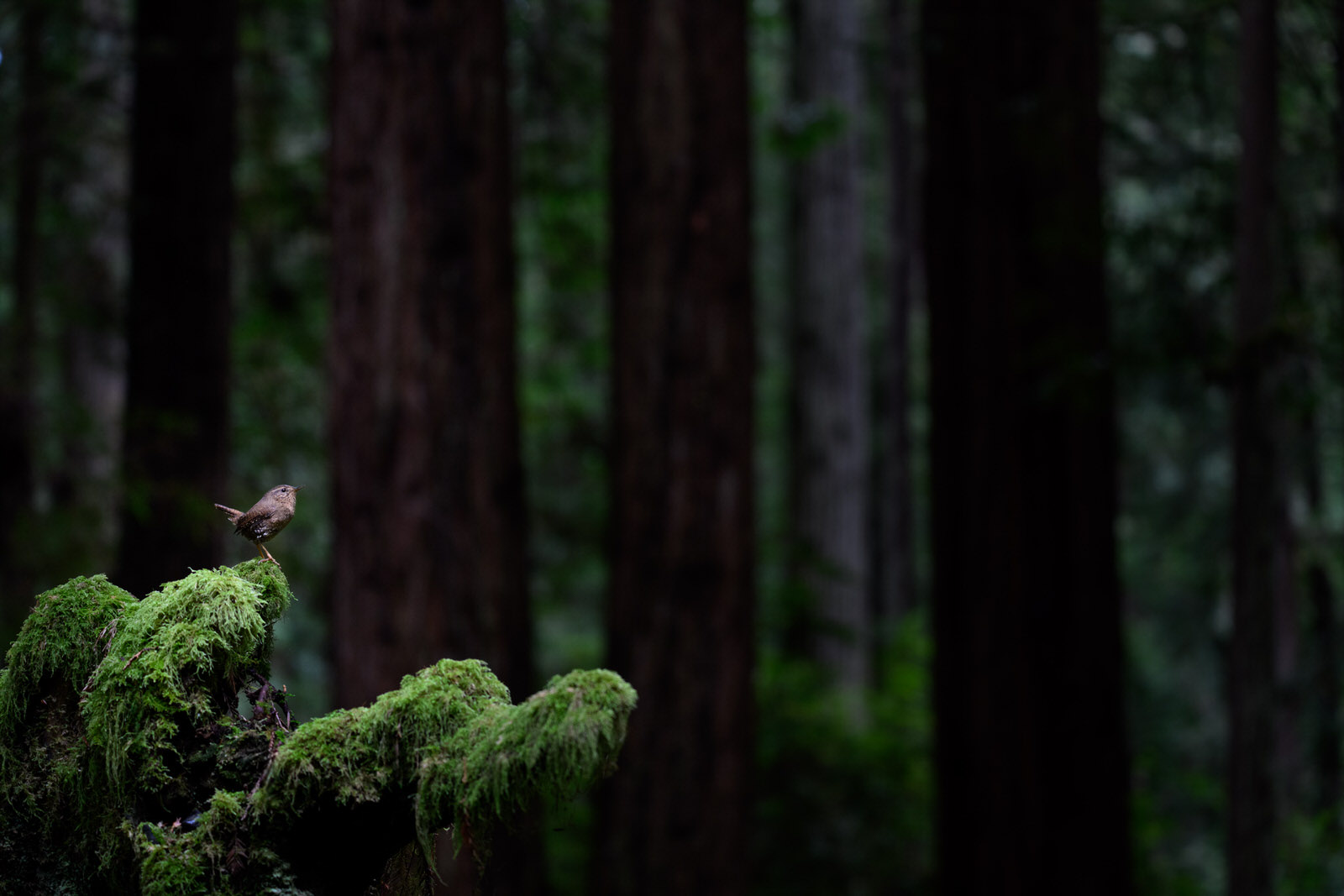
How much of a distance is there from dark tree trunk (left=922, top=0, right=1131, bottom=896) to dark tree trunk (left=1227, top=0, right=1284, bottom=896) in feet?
3.26

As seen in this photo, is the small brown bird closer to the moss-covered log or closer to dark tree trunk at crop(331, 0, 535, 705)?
the moss-covered log

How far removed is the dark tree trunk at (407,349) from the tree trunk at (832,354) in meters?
7.47

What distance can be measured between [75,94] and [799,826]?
731cm

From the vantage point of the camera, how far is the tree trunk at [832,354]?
480 inches

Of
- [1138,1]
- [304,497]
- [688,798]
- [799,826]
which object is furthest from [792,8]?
[688,798]

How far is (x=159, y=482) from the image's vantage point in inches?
242

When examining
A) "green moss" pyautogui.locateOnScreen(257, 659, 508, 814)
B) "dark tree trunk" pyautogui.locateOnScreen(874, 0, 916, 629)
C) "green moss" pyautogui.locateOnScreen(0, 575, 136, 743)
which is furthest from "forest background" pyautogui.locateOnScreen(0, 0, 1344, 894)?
"dark tree trunk" pyautogui.locateOnScreen(874, 0, 916, 629)

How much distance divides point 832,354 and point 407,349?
8263 millimetres

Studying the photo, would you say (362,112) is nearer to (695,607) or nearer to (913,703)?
(695,607)

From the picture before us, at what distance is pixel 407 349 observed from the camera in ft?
15.8

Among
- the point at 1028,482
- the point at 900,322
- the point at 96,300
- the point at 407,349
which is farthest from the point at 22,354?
the point at 900,322

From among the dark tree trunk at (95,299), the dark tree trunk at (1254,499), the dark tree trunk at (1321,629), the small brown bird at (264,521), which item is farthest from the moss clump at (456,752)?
the dark tree trunk at (1321,629)

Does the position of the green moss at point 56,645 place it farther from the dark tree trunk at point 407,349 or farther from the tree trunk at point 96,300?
the tree trunk at point 96,300

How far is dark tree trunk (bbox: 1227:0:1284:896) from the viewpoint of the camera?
12.9 feet
